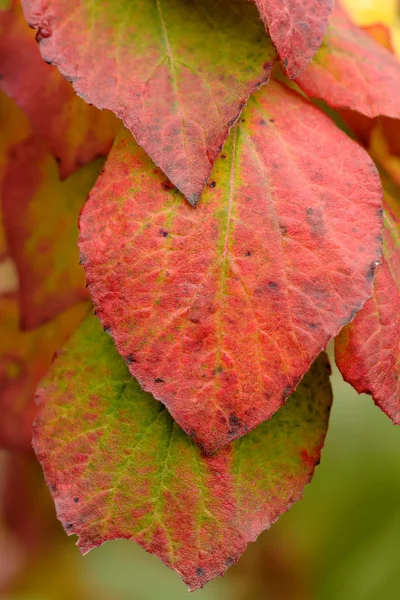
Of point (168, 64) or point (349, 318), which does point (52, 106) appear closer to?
point (168, 64)

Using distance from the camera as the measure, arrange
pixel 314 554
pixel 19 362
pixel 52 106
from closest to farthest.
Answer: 1. pixel 52 106
2. pixel 19 362
3. pixel 314 554

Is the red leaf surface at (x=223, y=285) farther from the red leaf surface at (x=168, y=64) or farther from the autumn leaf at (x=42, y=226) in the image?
the autumn leaf at (x=42, y=226)

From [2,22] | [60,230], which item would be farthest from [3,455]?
[2,22]

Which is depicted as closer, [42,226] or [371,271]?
[371,271]

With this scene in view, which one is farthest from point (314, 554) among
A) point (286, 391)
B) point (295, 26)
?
point (295, 26)

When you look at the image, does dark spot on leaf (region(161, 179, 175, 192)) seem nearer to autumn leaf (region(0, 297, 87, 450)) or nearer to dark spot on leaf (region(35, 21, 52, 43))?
dark spot on leaf (region(35, 21, 52, 43))

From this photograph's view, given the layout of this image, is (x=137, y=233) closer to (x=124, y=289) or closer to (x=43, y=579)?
(x=124, y=289)
